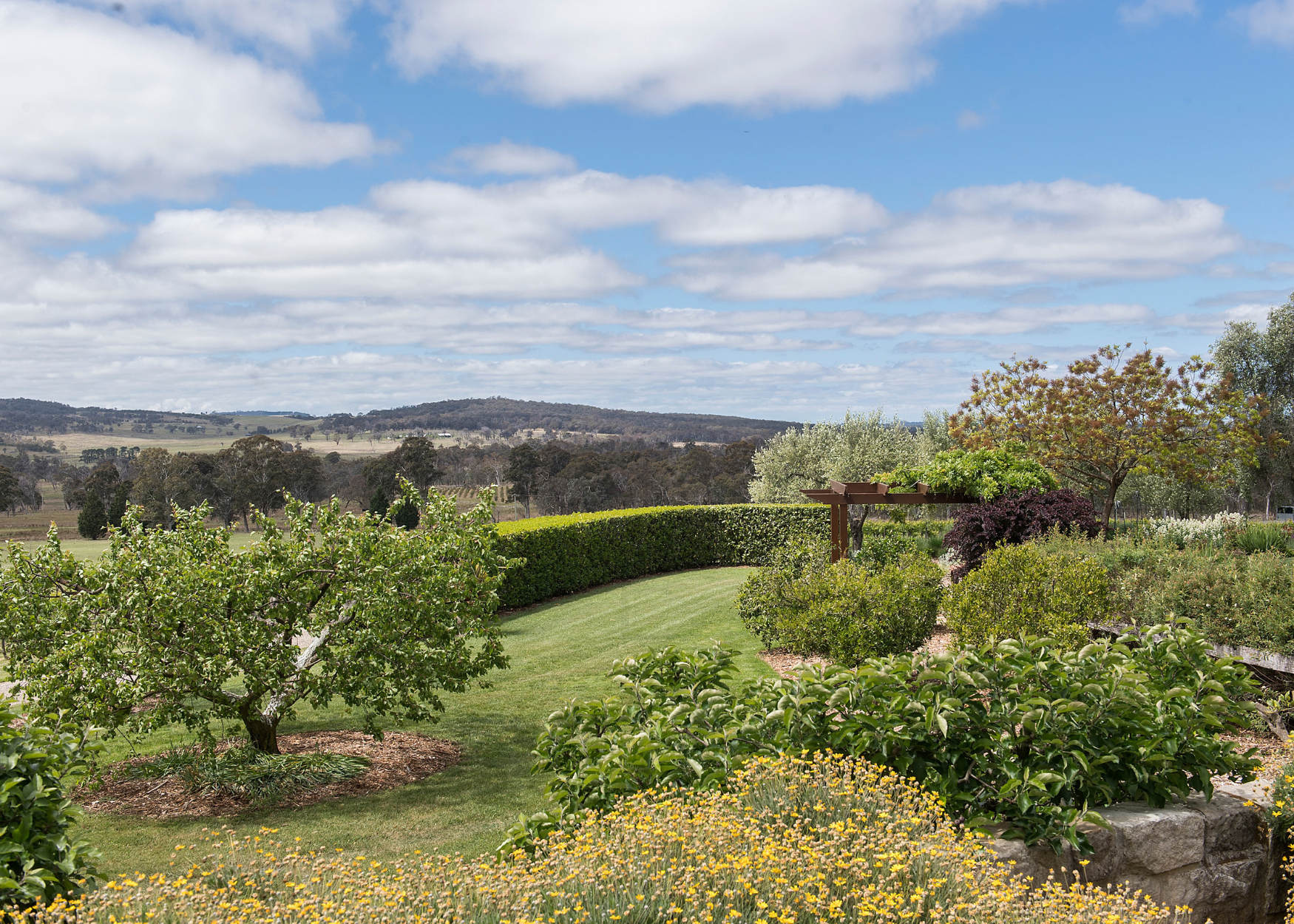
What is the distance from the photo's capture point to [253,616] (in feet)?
19.7

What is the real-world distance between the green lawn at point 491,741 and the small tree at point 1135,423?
1004 cm

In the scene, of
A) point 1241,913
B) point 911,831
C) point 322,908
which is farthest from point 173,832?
point 1241,913

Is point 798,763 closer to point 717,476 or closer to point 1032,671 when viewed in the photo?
point 1032,671

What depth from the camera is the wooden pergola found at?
1320cm

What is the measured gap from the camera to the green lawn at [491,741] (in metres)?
5.28

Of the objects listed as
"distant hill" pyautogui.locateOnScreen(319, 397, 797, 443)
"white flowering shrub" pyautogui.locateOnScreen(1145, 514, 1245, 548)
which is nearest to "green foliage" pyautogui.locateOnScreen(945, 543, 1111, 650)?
"white flowering shrub" pyautogui.locateOnScreen(1145, 514, 1245, 548)

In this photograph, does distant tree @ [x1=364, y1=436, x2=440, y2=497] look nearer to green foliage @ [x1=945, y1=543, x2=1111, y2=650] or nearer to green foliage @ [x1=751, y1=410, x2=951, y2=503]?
green foliage @ [x1=751, y1=410, x2=951, y2=503]

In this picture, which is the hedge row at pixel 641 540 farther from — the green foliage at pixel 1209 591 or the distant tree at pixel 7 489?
the distant tree at pixel 7 489

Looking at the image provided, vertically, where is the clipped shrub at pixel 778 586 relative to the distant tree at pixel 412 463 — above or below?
below

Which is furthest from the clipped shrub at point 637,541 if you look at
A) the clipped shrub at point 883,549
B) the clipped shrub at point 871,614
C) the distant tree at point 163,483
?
the distant tree at point 163,483

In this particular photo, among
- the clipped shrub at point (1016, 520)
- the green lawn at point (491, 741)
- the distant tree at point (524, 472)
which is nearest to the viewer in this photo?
the green lawn at point (491, 741)

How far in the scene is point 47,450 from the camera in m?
60.0

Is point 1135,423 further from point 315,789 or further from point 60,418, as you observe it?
point 60,418

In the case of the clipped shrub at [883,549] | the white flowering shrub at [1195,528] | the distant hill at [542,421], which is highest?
→ the distant hill at [542,421]
